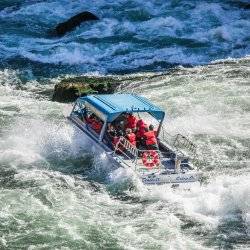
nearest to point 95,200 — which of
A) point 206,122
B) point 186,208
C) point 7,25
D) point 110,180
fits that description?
point 110,180

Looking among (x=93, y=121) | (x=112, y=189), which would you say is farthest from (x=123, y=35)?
(x=112, y=189)

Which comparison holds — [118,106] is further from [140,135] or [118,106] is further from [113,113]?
[140,135]

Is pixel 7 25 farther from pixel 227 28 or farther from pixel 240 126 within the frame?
pixel 240 126

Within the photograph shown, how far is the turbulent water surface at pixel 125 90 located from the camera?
16875 mm

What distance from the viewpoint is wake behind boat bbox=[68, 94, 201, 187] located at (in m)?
→ 19.0

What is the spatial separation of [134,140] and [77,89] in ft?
23.2

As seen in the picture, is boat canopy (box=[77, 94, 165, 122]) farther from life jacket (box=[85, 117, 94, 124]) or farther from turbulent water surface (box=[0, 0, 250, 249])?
turbulent water surface (box=[0, 0, 250, 249])

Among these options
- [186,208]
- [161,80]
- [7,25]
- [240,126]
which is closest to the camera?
[186,208]

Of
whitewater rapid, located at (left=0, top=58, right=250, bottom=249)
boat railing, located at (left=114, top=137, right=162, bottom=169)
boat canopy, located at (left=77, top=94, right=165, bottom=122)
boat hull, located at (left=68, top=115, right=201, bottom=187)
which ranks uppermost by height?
boat canopy, located at (left=77, top=94, right=165, bottom=122)

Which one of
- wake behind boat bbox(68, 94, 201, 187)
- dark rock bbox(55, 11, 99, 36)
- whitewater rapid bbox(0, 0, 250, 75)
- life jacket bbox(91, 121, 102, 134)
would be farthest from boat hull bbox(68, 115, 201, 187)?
dark rock bbox(55, 11, 99, 36)

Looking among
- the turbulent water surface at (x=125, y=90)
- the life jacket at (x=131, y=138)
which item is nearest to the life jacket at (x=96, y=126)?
the turbulent water surface at (x=125, y=90)

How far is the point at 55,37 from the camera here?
36312 millimetres

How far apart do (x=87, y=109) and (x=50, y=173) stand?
335 cm

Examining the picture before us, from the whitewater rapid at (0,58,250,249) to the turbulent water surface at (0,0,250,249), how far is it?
1.4 inches
